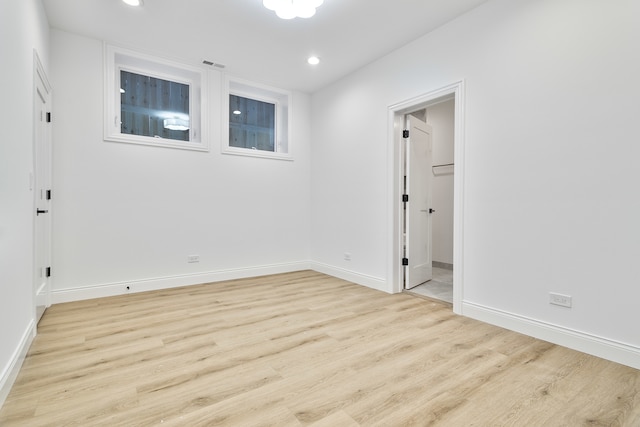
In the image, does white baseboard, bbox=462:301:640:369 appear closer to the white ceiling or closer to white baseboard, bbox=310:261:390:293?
white baseboard, bbox=310:261:390:293

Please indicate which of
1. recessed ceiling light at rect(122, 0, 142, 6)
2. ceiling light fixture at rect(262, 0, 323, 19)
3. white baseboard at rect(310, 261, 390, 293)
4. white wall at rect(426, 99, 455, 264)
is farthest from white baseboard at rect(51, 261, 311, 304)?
ceiling light fixture at rect(262, 0, 323, 19)

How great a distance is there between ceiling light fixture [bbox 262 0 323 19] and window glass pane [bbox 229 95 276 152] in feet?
6.98

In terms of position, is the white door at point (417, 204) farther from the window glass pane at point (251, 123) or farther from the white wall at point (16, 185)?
the white wall at point (16, 185)

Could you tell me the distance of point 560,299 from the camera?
2.38 m

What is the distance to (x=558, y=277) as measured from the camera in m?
2.40

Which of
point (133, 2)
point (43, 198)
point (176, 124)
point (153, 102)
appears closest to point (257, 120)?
point (176, 124)

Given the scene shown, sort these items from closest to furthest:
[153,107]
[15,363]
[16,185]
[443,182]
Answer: [15,363] < [16,185] < [153,107] < [443,182]

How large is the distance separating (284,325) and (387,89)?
9.45 ft

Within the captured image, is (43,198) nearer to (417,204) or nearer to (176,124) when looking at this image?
(176,124)

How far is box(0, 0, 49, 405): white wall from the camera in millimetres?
1731

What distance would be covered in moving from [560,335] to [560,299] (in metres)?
0.26

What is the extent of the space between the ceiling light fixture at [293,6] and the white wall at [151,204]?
6.36 feet

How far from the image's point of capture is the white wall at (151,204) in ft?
11.1

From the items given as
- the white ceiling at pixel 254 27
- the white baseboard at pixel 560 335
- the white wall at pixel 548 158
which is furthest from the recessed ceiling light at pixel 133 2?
the white baseboard at pixel 560 335
